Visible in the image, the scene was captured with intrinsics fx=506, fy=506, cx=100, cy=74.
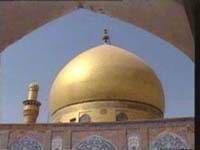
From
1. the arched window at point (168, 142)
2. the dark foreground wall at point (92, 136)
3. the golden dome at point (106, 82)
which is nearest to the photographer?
the arched window at point (168, 142)

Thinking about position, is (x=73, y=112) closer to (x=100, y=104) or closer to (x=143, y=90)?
(x=100, y=104)

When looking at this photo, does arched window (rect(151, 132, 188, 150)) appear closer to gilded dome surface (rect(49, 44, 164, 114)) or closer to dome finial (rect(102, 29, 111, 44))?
gilded dome surface (rect(49, 44, 164, 114))

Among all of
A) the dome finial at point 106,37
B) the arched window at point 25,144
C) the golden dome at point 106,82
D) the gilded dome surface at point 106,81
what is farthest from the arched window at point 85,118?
the dome finial at point 106,37

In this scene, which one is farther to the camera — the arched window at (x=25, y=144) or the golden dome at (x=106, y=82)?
the golden dome at (x=106, y=82)

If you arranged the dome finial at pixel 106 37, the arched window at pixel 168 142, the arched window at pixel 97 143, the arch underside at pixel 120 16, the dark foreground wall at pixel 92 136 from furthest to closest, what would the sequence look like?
the dome finial at pixel 106 37 → the arched window at pixel 97 143 → the dark foreground wall at pixel 92 136 → the arched window at pixel 168 142 → the arch underside at pixel 120 16

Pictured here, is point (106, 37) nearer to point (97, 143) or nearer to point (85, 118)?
point (85, 118)

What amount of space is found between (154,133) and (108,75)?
3.16m

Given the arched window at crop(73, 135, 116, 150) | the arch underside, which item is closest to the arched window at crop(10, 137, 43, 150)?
the arched window at crop(73, 135, 116, 150)

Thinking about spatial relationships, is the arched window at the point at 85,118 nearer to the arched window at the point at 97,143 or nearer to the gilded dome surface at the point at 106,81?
the gilded dome surface at the point at 106,81

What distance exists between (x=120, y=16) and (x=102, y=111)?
10580mm

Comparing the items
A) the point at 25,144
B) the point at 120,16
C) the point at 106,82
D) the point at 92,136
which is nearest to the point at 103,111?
the point at 106,82

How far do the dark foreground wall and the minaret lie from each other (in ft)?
8.25

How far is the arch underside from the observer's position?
1.83m

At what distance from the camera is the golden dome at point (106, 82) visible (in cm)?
1280
